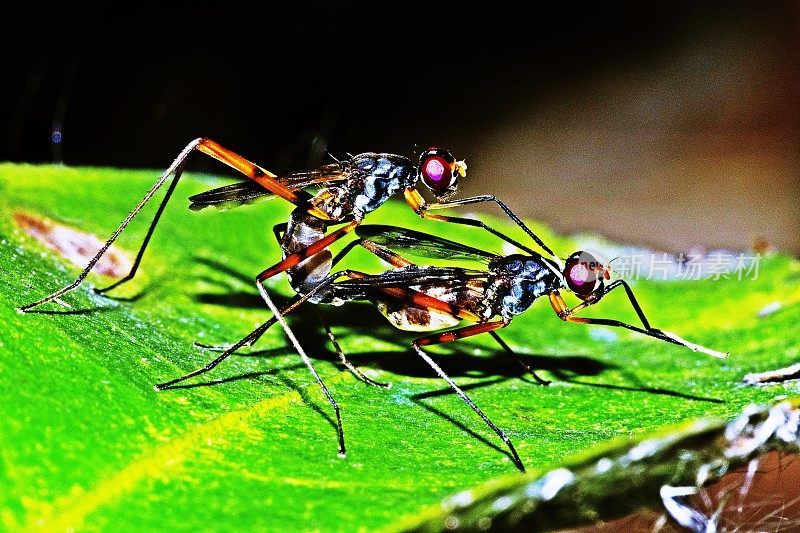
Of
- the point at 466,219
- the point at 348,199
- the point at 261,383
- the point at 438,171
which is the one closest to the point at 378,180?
the point at 348,199

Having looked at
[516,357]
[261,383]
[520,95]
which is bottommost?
[261,383]

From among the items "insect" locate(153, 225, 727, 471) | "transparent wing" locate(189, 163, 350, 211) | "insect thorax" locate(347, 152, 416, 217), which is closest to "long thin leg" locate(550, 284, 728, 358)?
"insect" locate(153, 225, 727, 471)

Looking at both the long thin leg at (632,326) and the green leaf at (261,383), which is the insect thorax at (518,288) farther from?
the green leaf at (261,383)

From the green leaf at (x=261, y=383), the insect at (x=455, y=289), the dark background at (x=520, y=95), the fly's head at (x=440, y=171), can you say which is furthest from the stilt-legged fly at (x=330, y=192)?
the dark background at (x=520, y=95)

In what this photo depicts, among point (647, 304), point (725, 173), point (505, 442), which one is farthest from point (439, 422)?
point (725, 173)

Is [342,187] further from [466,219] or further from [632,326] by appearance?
[632,326]

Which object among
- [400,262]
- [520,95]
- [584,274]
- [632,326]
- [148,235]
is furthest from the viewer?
[520,95]

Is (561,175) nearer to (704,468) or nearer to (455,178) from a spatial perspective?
(455,178)

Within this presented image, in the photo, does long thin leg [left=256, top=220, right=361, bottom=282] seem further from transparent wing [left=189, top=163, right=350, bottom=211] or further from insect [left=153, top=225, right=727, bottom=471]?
transparent wing [left=189, top=163, right=350, bottom=211]
